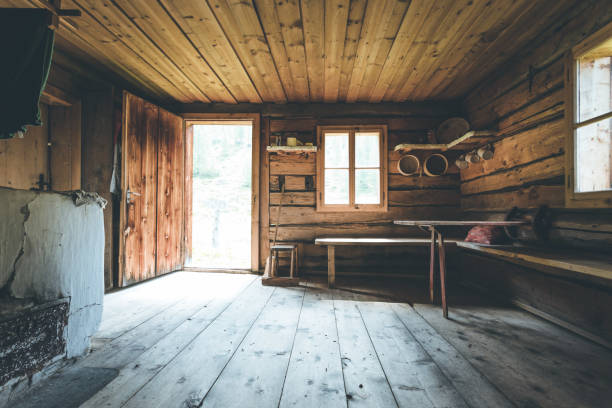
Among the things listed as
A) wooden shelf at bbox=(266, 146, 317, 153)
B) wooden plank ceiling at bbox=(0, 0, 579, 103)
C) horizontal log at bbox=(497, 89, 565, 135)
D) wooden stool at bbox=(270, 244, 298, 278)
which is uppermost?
wooden plank ceiling at bbox=(0, 0, 579, 103)

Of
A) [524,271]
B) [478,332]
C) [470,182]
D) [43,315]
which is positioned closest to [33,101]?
[43,315]

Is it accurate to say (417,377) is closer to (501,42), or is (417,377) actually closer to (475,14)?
(475,14)

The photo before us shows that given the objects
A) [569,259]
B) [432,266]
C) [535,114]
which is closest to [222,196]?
[432,266]

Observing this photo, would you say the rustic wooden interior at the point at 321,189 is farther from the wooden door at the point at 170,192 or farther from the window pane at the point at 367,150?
the window pane at the point at 367,150

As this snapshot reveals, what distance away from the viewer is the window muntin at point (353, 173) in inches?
158

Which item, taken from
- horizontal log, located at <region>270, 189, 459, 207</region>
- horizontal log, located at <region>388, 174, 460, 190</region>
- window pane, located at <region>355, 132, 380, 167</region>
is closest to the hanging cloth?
horizontal log, located at <region>270, 189, 459, 207</region>

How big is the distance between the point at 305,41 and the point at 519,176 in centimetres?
272

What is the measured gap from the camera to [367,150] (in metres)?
4.07

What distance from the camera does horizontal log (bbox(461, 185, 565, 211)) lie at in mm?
2314

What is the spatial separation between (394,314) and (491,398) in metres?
1.15

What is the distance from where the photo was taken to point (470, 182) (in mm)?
3713

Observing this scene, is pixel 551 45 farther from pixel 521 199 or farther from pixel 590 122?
pixel 521 199

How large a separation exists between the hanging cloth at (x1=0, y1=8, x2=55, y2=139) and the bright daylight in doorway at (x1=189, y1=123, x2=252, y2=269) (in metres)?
5.80

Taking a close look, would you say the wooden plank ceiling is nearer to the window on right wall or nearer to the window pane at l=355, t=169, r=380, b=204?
the window on right wall
